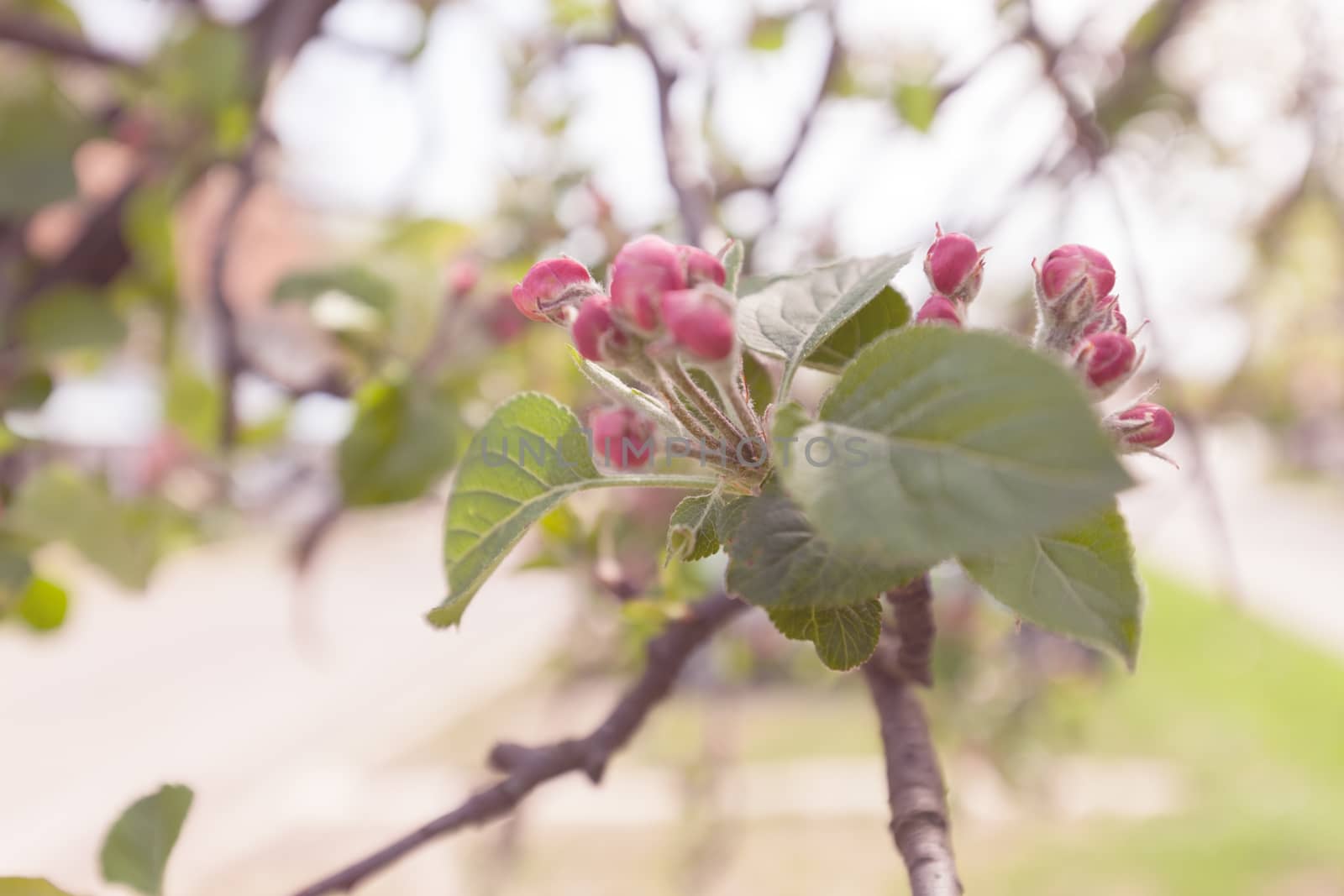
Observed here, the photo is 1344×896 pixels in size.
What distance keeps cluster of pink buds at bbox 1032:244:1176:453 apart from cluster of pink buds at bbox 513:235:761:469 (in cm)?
11

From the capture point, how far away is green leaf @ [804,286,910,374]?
1.14ft

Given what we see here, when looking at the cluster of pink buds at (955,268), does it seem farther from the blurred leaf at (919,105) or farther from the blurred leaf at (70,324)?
the blurred leaf at (70,324)

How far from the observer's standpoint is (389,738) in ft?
13.7

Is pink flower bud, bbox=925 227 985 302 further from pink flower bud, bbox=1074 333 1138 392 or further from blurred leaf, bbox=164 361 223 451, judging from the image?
blurred leaf, bbox=164 361 223 451

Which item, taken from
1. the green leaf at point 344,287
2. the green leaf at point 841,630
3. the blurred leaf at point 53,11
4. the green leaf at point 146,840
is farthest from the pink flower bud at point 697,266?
the blurred leaf at point 53,11

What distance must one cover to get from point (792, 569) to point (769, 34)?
40.3 inches

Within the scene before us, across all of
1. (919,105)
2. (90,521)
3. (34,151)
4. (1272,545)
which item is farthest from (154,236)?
(1272,545)

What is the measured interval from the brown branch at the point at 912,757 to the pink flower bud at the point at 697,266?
128 mm

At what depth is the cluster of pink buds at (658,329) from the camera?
236 millimetres

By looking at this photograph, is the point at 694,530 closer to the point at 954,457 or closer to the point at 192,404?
the point at 954,457

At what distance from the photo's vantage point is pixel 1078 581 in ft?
0.82

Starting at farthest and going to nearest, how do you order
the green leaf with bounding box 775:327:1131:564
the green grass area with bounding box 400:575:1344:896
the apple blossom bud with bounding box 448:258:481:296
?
the green grass area with bounding box 400:575:1344:896, the apple blossom bud with bounding box 448:258:481:296, the green leaf with bounding box 775:327:1131:564

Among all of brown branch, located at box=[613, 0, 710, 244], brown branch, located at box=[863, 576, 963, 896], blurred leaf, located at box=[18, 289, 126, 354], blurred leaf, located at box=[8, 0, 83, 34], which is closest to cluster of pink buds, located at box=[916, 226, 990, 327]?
brown branch, located at box=[863, 576, 963, 896]

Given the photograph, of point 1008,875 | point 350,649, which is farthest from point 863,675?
point 350,649
